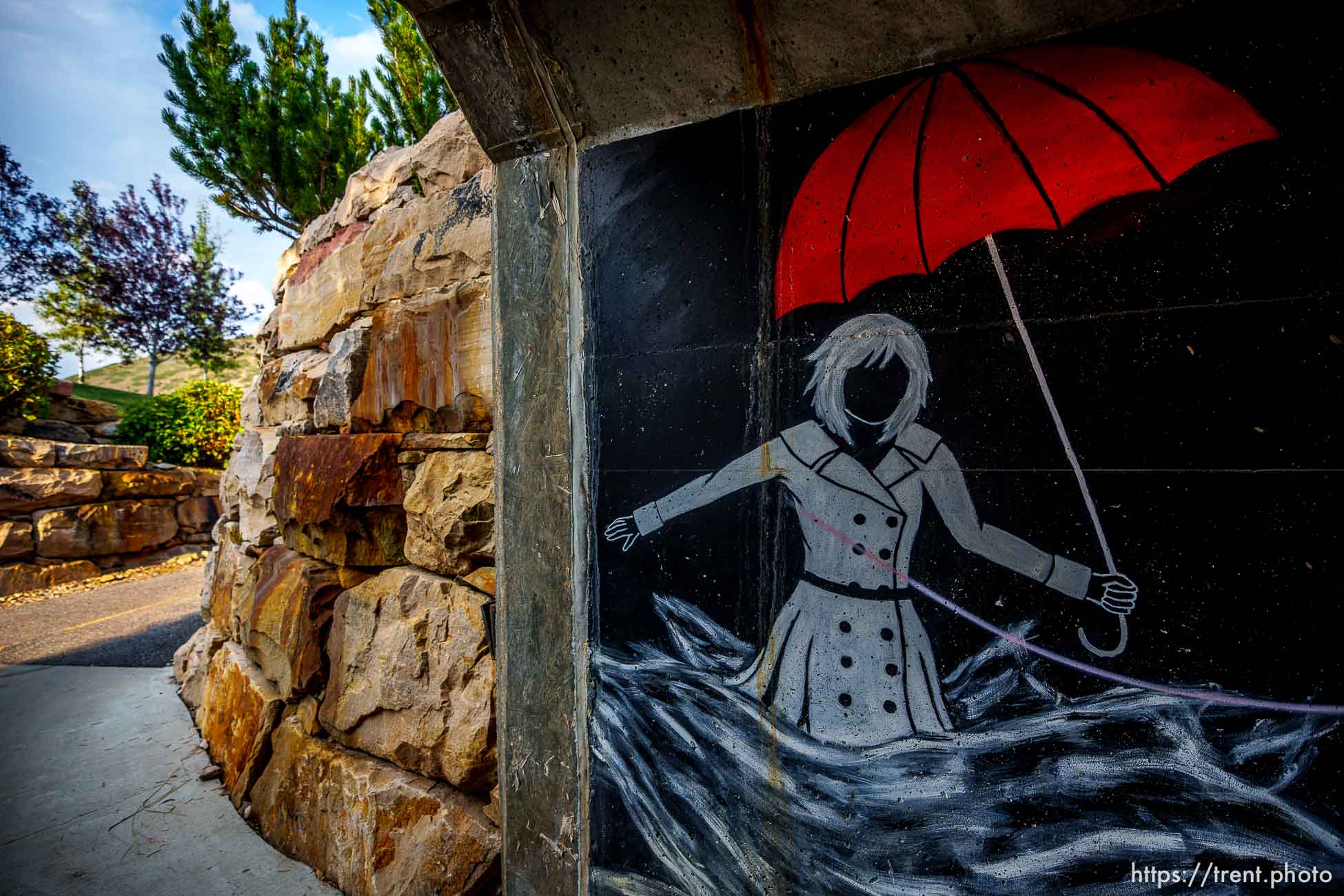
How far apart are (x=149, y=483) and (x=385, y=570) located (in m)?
7.68

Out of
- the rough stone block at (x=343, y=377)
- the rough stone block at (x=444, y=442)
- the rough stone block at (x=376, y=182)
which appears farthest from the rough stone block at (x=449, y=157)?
the rough stone block at (x=444, y=442)

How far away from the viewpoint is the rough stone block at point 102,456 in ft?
23.0

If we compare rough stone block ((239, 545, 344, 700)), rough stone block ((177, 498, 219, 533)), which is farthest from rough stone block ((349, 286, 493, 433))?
rough stone block ((177, 498, 219, 533))

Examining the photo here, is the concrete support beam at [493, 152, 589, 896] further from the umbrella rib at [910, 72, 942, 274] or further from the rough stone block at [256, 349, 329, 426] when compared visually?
the rough stone block at [256, 349, 329, 426]

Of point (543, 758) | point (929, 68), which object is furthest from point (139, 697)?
point (929, 68)

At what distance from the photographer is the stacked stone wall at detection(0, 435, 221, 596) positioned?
6496mm

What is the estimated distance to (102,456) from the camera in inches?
287

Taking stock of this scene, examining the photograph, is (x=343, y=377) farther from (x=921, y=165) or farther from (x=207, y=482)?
(x=207, y=482)

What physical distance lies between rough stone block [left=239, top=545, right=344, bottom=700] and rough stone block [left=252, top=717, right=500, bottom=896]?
0.98ft

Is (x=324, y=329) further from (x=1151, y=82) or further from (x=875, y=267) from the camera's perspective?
(x=1151, y=82)

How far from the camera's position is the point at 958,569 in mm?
1427

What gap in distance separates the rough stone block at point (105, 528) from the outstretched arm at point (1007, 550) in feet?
31.3

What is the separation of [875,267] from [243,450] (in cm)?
398

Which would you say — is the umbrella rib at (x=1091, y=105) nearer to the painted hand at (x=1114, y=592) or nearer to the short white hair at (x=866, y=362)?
the short white hair at (x=866, y=362)
